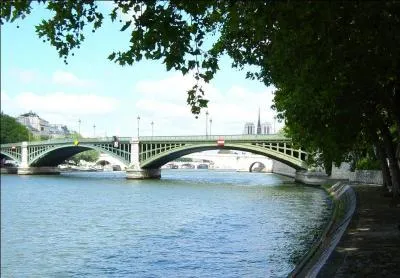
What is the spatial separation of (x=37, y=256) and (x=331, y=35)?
13314 mm

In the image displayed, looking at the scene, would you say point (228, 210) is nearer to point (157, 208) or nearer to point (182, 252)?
point (157, 208)

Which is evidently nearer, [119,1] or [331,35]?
[119,1]

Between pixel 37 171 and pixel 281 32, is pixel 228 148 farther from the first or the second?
pixel 281 32

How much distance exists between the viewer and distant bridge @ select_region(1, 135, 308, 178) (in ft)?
267

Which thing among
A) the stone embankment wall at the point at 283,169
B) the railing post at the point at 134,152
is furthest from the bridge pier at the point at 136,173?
the stone embankment wall at the point at 283,169

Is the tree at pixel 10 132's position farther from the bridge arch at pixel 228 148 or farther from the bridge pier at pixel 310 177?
the bridge pier at pixel 310 177

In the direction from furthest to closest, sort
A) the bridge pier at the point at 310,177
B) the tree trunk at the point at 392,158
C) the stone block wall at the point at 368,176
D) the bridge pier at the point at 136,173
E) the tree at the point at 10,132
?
the tree at the point at 10,132 < the bridge pier at the point at 136,173 < the bridge pier at the point at 310,177 < the stone block wall at the point at 368,176 < the tree trunk at the point at 392,158

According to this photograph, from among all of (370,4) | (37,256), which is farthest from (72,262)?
(370,4)

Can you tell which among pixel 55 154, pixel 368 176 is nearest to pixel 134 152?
pixel 55 154

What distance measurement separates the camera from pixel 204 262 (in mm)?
18250

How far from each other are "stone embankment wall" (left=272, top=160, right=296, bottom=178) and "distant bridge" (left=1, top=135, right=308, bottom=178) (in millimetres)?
31021

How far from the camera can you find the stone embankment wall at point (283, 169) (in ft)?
399

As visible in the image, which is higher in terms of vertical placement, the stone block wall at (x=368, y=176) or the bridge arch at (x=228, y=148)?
the bridge arch at (x=228, y=148)

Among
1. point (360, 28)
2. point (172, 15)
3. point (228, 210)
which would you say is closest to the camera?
point (172, 15)
